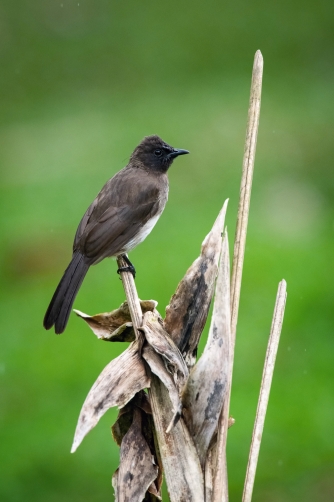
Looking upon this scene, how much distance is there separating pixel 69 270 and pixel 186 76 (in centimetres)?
1063

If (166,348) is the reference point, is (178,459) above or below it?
below

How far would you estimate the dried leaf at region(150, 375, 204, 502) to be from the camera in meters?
2.50

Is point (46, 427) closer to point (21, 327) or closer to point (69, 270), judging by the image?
point (21, 327)

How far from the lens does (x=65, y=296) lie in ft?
11.6

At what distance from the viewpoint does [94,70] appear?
15438 millimetres

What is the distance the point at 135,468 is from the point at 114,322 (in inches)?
22.1

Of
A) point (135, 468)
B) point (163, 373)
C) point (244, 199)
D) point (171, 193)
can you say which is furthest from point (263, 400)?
point (171, 193)

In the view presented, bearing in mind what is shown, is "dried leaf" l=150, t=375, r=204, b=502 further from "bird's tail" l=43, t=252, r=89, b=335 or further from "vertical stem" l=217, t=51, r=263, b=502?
"bird's tail" l=43, t=252, r=89, b=335

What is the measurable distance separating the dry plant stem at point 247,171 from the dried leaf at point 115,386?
1.01ft

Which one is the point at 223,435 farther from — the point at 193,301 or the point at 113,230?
the point at 113,230

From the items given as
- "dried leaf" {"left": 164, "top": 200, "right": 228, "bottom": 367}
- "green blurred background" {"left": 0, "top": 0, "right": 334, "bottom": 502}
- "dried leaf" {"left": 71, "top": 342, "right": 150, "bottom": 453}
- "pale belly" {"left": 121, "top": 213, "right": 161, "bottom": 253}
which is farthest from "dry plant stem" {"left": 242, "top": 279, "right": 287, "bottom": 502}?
"green blurred background" {"left": 0, "top": 0, "right": 334, "bottom": 502}

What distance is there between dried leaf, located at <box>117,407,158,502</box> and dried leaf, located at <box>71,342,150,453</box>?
0.18m

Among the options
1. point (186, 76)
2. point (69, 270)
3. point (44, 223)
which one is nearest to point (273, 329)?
point (69, 270)

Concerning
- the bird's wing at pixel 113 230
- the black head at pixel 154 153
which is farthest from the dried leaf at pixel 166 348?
the black head at pixel 154 153
